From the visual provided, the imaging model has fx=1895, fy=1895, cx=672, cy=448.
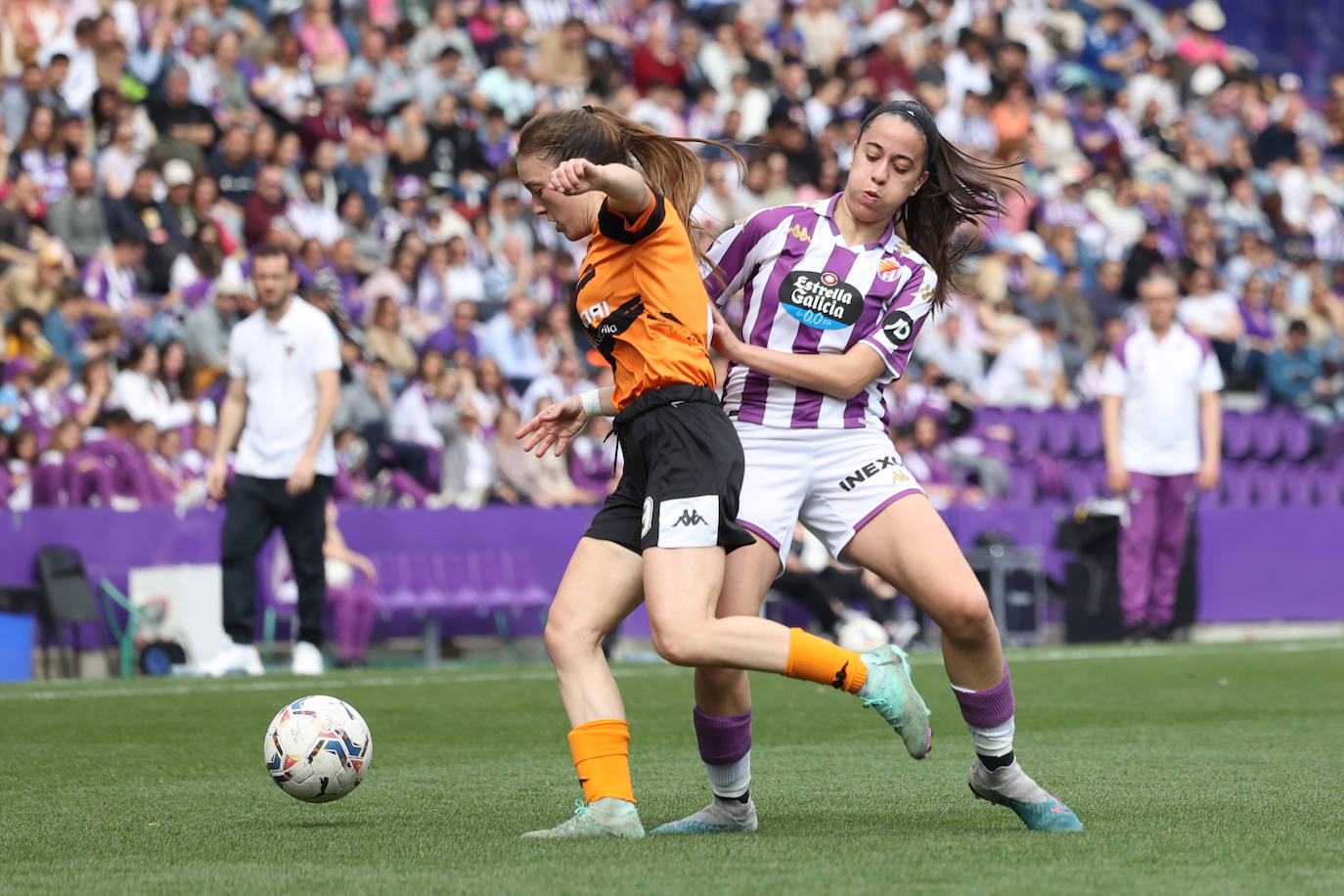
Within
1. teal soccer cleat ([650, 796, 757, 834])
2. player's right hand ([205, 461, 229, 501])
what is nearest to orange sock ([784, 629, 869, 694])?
teal soccer cleat ([650, 796, 757, 834])

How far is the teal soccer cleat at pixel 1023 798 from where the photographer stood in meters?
4.91

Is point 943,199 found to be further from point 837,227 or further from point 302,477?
point 302,477

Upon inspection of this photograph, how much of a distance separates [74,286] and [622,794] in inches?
405

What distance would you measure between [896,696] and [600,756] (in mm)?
756

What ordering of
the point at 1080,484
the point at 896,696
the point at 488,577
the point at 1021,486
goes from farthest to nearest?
the point at 1080,484
the point at 1021,486
the point at 488,577
the point at 896,696

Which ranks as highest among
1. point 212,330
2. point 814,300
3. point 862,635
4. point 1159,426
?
point 212,330

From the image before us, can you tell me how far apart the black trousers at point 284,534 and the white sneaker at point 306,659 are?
46 mm

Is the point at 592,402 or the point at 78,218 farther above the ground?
the point at 78,218

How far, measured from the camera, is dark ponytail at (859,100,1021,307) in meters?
5.18

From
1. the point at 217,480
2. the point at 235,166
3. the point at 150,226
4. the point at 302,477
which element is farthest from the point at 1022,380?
the point at 217,480

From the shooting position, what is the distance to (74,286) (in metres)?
13.9

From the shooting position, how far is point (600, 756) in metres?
4.76

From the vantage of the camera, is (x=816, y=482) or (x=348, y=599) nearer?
(x=816, y=482)

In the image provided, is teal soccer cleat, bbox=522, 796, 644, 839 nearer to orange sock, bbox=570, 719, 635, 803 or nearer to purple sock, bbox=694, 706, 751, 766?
orange sock, bbox=570, 719, 635, 803
